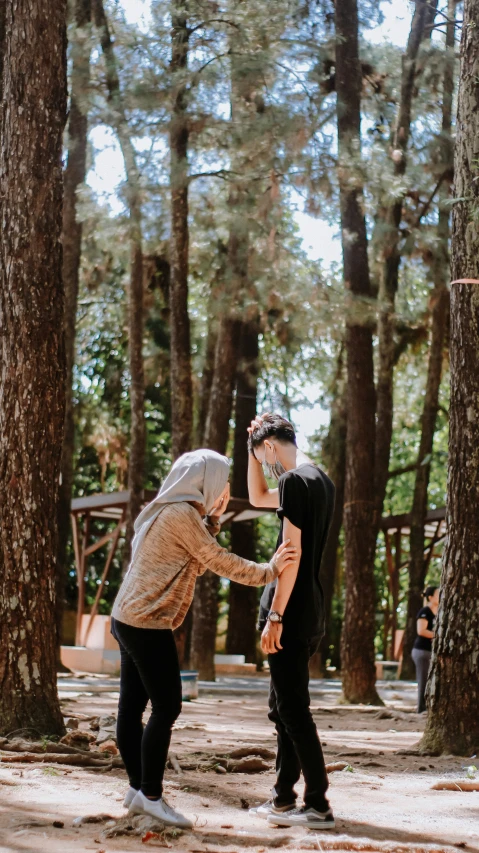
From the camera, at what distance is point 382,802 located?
5.12 meters

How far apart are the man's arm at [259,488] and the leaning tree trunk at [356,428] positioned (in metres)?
8.12

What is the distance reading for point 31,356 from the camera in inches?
271

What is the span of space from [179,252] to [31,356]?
8556 millimetres

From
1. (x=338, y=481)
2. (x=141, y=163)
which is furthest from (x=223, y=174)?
(x=338, y=481)

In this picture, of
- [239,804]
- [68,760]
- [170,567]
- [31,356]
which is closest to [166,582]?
[170,567]

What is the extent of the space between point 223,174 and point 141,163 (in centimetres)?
138

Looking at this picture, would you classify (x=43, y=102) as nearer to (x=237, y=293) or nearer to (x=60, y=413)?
(x=60, y=413)

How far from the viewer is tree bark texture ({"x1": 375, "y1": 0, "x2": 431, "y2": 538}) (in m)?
15.4

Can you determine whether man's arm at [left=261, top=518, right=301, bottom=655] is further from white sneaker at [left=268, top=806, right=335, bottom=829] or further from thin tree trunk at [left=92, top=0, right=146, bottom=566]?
thin tree trunk at [left=92, top=0, right=146, bottom=566]

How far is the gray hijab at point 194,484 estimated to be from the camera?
167 inches

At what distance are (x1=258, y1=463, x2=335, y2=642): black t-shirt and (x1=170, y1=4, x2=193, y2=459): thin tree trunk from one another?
1040cm

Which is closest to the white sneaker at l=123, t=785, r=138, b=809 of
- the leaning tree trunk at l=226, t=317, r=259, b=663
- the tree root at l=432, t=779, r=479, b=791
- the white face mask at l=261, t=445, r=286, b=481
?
the white face mask at l=261, t=445, r=286, b=481

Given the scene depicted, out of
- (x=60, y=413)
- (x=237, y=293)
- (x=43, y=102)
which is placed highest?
(x=237, y=293)

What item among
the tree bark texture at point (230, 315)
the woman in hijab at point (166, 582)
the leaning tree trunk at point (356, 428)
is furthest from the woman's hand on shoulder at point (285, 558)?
the tree bark texture at point (230, 315)
